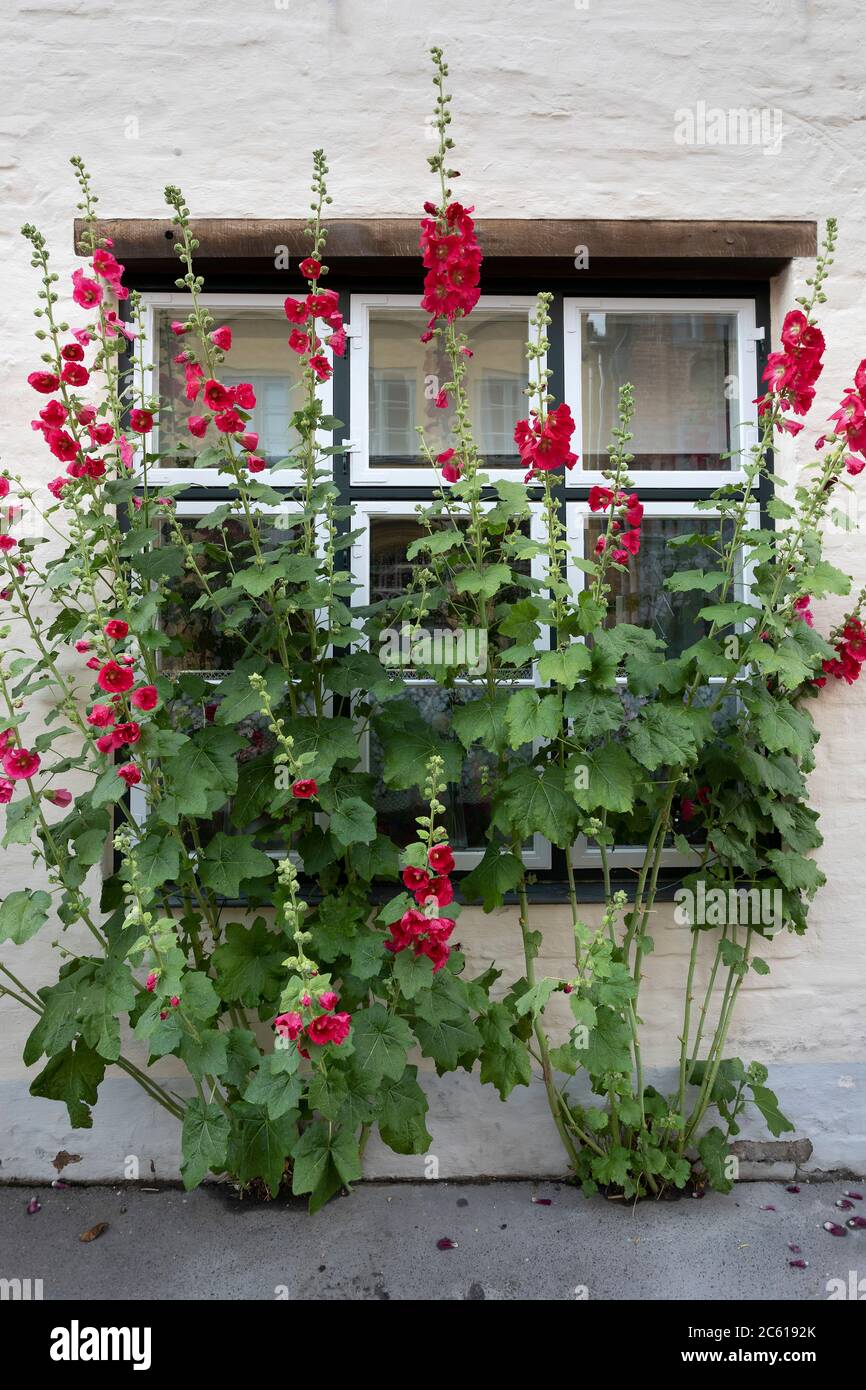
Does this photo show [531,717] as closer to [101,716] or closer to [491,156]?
[101,716]

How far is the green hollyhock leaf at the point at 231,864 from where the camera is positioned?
2.56 metres

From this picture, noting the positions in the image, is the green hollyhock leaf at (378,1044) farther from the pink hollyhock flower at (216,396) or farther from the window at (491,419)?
the pink hollyhock flower at (216,396)

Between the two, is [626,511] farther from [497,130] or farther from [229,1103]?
[229,1103]

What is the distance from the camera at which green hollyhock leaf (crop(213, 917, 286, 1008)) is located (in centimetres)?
265

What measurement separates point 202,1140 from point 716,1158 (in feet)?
4.97

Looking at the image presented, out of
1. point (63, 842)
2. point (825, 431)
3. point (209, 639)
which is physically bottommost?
point (63, 842)

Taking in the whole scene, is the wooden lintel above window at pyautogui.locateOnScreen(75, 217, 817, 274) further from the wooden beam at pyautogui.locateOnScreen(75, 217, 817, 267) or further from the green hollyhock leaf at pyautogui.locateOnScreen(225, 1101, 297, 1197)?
the green hollyhock leaf at pyautogui.locateOnScreen(225, 1101, 297, 1197)

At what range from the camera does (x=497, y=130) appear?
318cm

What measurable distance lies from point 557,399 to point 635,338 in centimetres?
39

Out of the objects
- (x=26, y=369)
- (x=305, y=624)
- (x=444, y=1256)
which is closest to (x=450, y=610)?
(x=305, y=624)

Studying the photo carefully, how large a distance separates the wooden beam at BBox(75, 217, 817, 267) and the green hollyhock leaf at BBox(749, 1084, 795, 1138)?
2651 mm

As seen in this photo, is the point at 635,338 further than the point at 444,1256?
Yes

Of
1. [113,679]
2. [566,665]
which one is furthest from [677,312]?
[113,679]

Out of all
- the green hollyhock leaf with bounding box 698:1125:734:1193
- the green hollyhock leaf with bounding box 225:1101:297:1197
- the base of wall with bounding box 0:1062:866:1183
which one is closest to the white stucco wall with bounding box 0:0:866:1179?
the base of wall with bounding box 0:1062:866:1183
